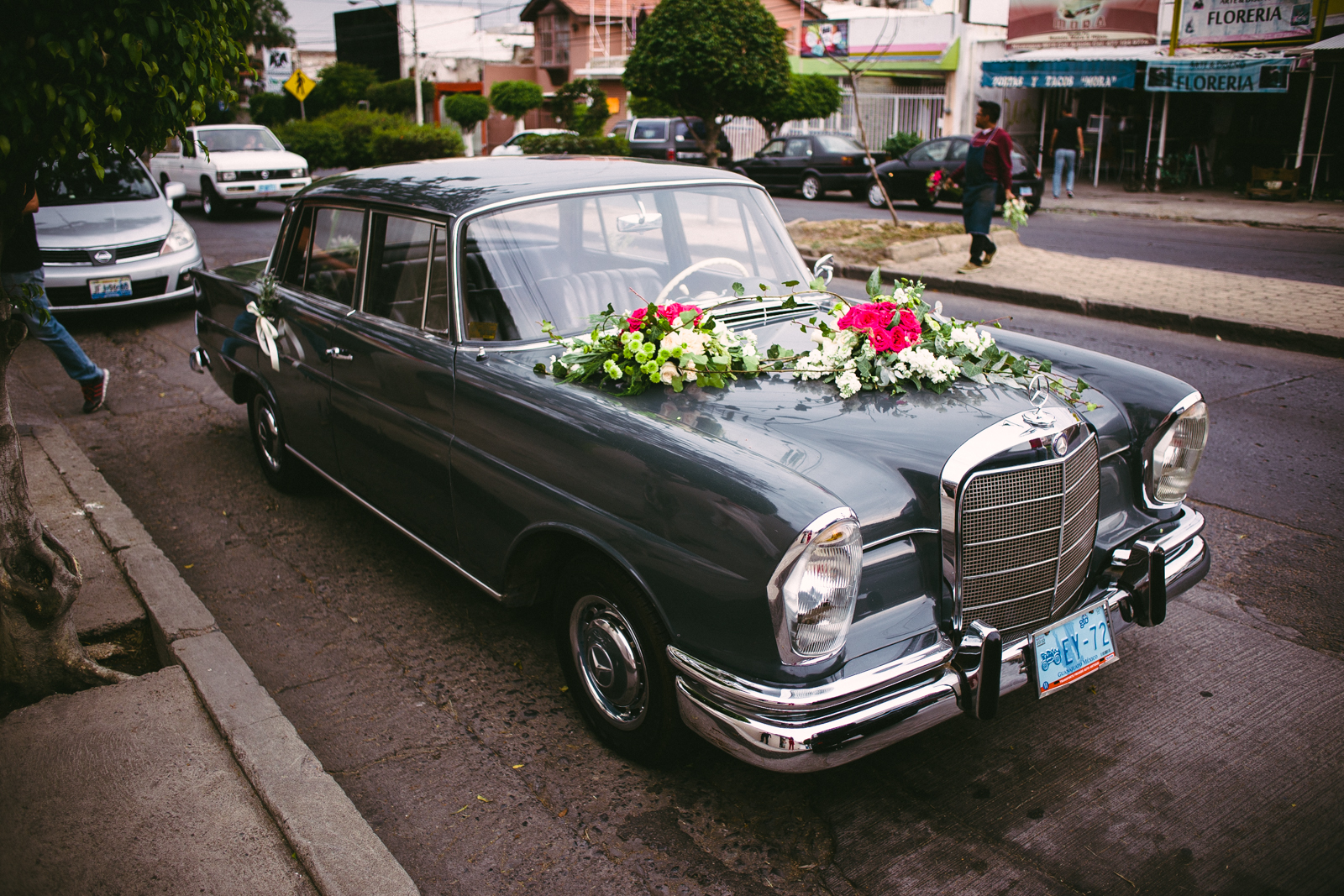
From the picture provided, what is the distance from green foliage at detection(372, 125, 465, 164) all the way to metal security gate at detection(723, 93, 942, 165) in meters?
7.67

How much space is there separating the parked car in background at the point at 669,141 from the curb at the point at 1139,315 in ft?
41.9

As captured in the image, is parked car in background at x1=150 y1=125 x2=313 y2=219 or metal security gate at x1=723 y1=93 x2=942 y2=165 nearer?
parked car in background at x1=150 y1=125 x2=313 y2=219

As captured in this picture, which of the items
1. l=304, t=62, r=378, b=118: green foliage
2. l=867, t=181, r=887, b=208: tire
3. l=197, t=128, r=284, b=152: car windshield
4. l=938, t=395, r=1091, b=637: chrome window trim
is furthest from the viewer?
l=304, t=62, r=378, b=118: green foliage

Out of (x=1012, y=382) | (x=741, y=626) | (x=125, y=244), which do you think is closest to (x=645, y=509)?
(x=741, y=626)

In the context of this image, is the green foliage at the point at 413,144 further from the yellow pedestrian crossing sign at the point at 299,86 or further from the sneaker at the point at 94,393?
the sneaker at the point at 94,393

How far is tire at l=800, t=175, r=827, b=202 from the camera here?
2061 centimetres

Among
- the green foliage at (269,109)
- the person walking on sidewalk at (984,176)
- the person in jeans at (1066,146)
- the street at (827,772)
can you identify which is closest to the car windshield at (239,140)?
the person walking on sidewalk at (984,176)

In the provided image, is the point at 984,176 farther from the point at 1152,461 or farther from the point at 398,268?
the point at 398,268

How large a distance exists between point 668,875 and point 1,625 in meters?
2.28

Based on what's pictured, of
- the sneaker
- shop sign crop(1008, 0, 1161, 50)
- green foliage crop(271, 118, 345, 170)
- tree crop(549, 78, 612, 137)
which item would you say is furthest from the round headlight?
tree crop(549, 78, 612, 137)

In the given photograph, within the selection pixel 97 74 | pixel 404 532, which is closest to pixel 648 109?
pixel 404 532

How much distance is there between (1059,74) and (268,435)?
23332 millimetres

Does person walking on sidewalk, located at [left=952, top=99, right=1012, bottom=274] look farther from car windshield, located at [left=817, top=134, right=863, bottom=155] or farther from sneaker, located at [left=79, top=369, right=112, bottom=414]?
car windshield, located at [left=817, top=134, right=863, bottom=155]

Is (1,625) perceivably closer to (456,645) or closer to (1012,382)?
(456,645)
